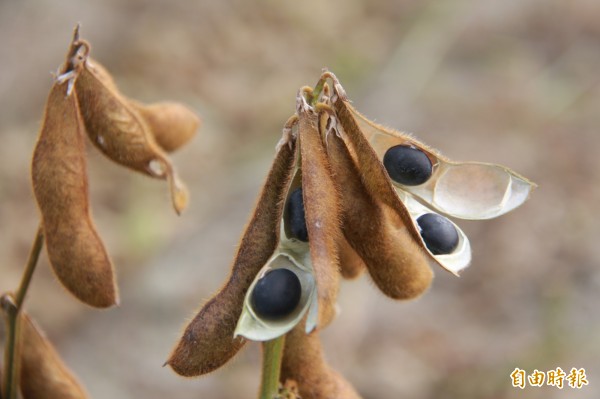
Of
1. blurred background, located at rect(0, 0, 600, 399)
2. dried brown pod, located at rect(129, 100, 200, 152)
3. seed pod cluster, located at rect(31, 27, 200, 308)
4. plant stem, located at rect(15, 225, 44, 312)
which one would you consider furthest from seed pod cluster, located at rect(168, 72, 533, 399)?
blurred background, located at rect(0, 0, 600, 399)

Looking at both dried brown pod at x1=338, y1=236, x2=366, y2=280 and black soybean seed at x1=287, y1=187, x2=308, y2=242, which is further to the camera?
dried brown pod at x1=338, y1=236, x2=366, y2=280

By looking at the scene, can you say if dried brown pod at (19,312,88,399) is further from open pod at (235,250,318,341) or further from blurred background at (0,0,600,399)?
blurred background at (0,0,600,399)

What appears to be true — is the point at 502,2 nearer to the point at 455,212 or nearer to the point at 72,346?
the point at 72,346

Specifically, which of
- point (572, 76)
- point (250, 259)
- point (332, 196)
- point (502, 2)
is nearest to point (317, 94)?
point (332, 196)

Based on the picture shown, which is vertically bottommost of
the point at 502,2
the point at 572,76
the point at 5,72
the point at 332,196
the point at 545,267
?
the point at 332,196

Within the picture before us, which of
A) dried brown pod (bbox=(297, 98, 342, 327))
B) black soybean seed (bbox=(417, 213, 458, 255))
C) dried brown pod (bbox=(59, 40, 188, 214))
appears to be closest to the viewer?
dried brown pod (bbox=(297, 98, 342, 327))

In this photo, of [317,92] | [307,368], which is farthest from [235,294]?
[317,92]

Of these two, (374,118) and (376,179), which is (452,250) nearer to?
(376,179)
